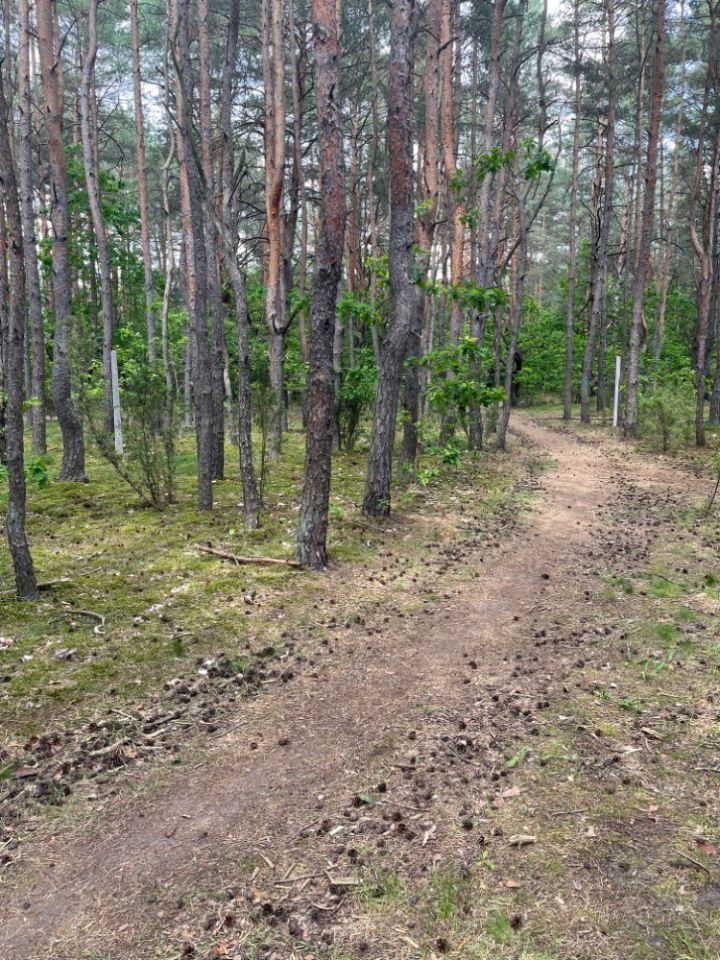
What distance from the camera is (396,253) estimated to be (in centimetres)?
845

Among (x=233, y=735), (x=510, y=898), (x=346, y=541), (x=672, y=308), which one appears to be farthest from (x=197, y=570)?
(x=672, y=308)

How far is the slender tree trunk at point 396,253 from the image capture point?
8.09 m

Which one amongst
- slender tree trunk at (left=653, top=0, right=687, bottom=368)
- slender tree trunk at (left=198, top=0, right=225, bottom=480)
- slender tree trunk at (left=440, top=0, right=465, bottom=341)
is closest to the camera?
slender tree trunk at (left=198, top=0, right=225, bottom=480)

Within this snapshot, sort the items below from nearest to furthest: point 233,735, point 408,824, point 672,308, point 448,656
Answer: point 408,824, point 233,735, point 448,656, point 672,308

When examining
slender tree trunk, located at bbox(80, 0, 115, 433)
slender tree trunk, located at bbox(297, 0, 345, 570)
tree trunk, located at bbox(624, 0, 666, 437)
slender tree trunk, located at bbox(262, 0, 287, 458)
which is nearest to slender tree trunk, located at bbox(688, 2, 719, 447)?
tree trunk, located at bbox(624, 0, 666, 437)

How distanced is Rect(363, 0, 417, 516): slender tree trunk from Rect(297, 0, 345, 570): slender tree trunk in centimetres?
177

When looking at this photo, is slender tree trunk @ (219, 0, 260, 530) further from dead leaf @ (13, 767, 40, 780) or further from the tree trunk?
the tree trunk

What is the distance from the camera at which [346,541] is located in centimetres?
780

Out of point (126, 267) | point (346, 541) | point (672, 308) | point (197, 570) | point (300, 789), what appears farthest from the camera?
point (672, 308)

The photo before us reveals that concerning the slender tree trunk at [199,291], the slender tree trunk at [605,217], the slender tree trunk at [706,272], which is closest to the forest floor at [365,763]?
the slender tree trunk at [199,291]

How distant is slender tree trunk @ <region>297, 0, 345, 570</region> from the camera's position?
20.8 ft

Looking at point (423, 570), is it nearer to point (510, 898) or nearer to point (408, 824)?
point (408, 824)

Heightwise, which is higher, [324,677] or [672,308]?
[672,308]

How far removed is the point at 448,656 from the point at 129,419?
5772mm
